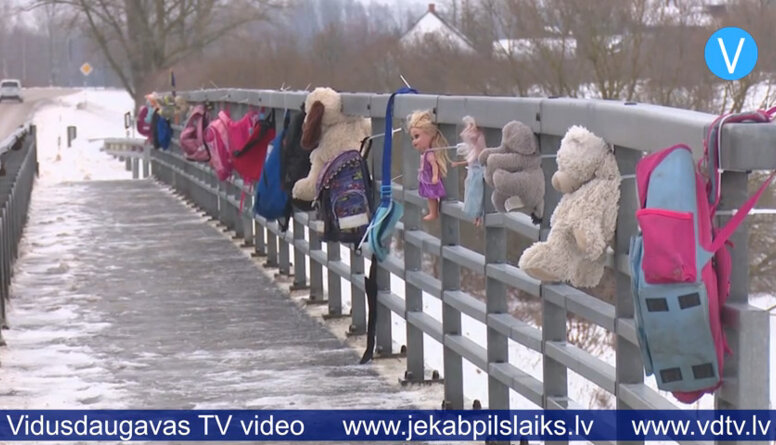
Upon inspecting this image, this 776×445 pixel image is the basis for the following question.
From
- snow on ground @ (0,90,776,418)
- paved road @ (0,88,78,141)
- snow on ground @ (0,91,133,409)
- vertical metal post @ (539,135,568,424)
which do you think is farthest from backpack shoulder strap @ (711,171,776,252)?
paved road @ (0,88,78,141)

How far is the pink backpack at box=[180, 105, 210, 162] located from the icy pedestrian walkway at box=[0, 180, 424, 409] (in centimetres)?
76

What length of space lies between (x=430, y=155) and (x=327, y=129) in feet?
6.23

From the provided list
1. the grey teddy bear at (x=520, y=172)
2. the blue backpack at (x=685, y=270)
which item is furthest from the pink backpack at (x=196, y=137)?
the blue backpack at (x=685, y=270)

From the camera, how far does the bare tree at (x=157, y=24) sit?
61.8 m

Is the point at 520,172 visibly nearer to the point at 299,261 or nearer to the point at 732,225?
the point at 732,225

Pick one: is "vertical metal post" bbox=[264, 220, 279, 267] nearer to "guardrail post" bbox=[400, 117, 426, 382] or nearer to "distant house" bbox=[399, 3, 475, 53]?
"guardrail post" bbox=[400, 117, 426, 382]

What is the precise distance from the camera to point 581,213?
495cm

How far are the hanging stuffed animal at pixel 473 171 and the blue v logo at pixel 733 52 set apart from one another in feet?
49.9

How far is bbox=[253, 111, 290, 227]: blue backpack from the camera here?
9680mm

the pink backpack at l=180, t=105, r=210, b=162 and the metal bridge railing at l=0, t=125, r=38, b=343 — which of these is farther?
the pink backpack at l=180, t=105, r=210, b=162

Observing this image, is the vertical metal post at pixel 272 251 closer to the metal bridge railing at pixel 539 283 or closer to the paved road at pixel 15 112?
the metal bridge railing at pixel 539 283

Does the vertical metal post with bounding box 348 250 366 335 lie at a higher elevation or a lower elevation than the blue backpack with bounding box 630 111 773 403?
lower

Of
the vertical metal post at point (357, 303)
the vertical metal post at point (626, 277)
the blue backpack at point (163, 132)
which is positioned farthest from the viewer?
the blue backpack at point (163, 132)

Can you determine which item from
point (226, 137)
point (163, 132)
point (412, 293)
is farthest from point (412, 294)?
point (163, 132)
